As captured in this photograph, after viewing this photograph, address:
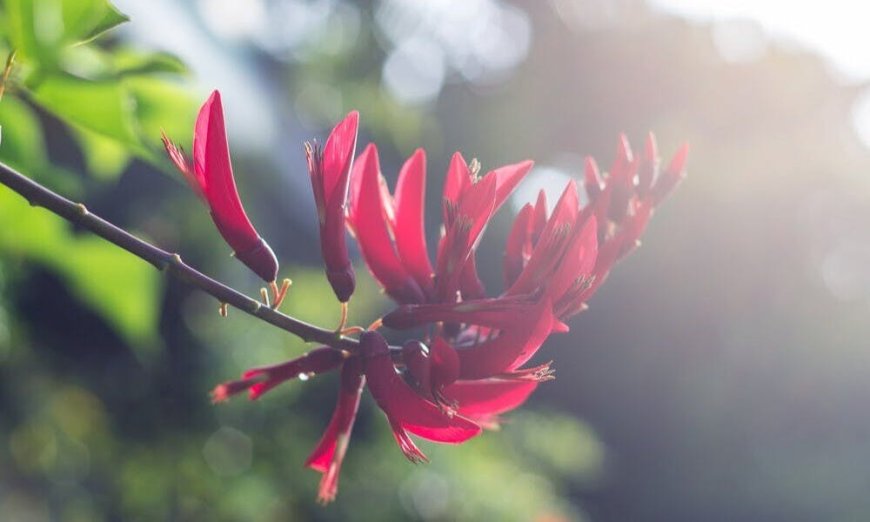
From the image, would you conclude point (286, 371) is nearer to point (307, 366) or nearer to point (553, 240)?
point (307, 366)

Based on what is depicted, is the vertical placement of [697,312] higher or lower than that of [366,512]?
higher

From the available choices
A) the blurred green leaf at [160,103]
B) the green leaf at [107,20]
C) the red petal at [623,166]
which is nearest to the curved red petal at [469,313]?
the red petal at [623,166]

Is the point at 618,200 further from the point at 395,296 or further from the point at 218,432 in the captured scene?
the point at 218,432

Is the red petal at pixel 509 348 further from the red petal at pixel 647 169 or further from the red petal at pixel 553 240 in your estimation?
the red petal at pixel 647 169

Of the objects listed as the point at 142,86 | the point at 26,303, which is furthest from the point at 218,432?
the point at 142,86

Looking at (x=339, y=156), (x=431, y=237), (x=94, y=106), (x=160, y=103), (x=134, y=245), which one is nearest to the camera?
(x=134, y=245)

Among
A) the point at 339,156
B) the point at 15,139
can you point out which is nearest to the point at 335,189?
the point at 339,156
